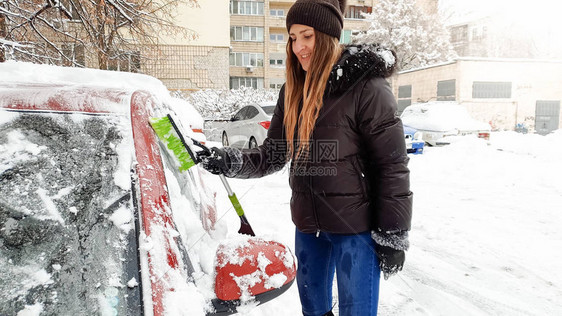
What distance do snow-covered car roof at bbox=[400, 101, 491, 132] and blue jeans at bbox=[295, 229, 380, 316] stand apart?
35.0ft

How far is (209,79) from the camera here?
1947cm

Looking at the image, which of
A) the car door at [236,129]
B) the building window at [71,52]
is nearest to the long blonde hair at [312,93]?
the building window at [71,52]

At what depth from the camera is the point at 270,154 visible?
207 centimetres

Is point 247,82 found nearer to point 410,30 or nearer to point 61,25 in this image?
point 410,30

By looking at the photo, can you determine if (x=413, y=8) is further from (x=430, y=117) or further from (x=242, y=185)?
(x=242, y=185)

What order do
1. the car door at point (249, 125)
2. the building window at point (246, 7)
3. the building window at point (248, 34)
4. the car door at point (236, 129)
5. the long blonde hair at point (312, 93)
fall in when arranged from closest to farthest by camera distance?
the long blonde hair at point (312, 93) < the car door at point (249, 125) < the car door at point (236, 129) < the building window at point (246, 7) < the building window at point (248, 34)

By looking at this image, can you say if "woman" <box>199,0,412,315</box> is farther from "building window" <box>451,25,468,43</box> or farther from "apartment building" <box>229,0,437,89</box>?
"building window" <box>451,25,468,43</box>

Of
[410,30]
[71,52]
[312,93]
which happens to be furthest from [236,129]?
[410,30]

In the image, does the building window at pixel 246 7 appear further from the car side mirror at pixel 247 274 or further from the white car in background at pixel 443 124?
the car side mirror at pixel 247 274

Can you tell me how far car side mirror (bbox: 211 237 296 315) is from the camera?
3.98 feet

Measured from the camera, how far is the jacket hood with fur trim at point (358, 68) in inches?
64.2

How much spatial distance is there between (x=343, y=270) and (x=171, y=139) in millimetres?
1024

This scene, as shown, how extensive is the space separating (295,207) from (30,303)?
1.20 m

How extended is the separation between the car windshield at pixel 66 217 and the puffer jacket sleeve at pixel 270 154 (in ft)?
2.69
